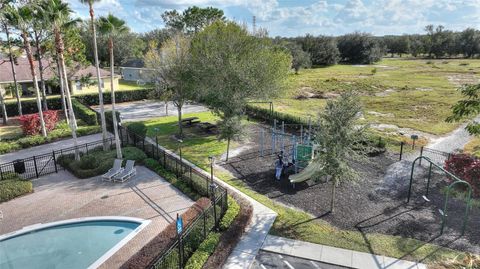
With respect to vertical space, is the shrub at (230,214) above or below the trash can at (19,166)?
below

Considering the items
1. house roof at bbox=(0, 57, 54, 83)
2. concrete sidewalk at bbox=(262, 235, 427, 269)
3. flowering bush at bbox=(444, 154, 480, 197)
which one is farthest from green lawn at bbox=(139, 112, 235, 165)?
house roof at bbox=(0, 57, 54, 83)

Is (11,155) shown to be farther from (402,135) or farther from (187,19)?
(187,19)

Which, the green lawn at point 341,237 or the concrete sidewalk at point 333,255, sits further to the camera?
the green lawn at point 341,237

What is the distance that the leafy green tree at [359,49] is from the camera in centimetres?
9300

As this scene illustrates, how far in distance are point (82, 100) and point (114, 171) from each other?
23.9m

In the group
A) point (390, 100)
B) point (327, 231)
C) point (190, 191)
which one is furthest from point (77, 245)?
point (390, 100)

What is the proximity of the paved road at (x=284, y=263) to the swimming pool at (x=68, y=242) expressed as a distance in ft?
16.9

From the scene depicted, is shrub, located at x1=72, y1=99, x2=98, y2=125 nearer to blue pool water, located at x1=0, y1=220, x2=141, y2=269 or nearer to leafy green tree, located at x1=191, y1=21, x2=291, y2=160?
leafy green tree, located at x1=191, y1=21, x2=291, y2=160

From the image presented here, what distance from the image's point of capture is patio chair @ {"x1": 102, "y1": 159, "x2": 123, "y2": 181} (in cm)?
1873

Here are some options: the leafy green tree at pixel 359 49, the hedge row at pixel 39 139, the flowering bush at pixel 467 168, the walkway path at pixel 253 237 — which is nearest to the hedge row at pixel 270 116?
the flowering bush at pixel 467 168

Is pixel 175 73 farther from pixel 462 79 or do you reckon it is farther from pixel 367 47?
pixel 367 47

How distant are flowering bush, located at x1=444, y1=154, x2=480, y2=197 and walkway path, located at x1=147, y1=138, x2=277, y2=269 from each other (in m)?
9.79

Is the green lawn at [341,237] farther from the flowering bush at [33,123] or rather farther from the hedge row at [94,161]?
the flowering bush at [33,123]

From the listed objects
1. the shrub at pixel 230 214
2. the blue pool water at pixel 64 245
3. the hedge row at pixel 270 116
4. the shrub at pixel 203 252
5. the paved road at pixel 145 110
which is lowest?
the blue pool water at pixel 64 245
